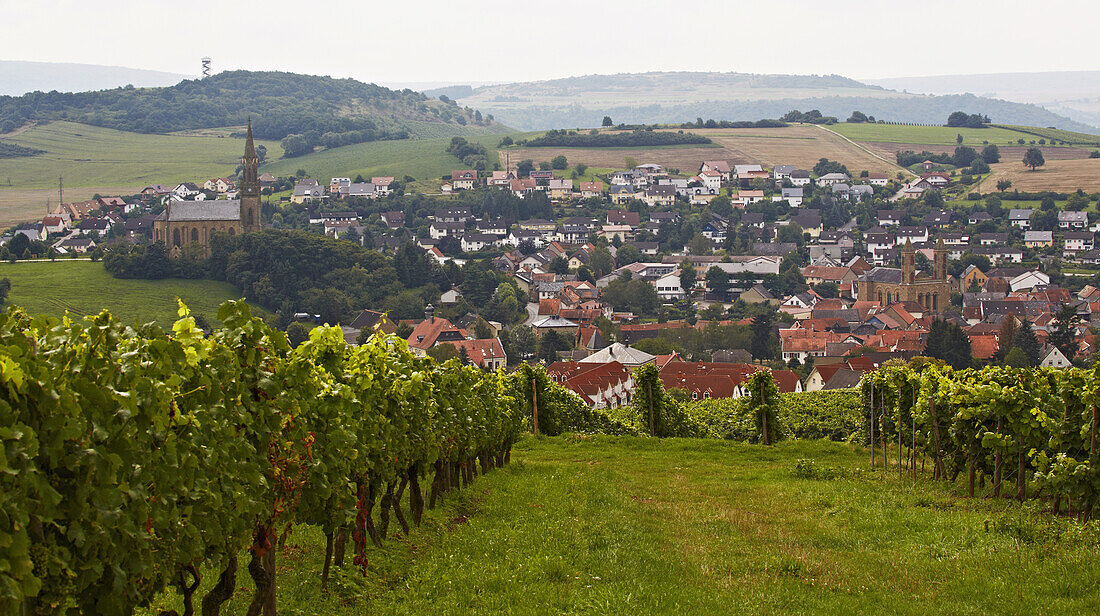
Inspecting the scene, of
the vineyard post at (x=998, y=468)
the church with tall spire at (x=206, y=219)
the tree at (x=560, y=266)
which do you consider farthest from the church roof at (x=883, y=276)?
the vineyard post at (x=998, y=468)

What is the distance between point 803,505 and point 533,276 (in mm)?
114573

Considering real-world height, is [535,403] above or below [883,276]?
above

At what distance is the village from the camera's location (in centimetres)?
8619

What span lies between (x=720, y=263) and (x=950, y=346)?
56.5m

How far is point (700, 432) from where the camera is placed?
35.9 m

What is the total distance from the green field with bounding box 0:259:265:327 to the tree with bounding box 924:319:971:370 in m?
56.2

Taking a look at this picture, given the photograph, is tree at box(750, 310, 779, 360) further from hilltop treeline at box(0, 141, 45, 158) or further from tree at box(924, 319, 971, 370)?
hilltop treeline at box(0, 141, 45, 158)

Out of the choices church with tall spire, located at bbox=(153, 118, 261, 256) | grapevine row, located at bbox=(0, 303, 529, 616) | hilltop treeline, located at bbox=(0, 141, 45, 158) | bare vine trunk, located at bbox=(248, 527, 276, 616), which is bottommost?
church with tall spire, located at bbox=(153, 118, 261, 256)

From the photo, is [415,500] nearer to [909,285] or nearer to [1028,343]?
[1028,343]

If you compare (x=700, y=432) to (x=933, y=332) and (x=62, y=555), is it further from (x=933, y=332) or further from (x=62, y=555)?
Result: (x=933, y=332)

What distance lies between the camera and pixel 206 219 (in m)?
131

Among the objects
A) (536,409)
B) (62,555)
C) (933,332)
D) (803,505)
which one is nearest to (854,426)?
(536,409)

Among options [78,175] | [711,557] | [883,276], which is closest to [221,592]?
[711,557]

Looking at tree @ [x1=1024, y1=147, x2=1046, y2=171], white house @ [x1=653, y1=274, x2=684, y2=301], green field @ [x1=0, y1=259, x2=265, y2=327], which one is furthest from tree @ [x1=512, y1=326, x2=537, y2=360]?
tree @ [x1=1024, y1=147, x2=1046, y2=171]
